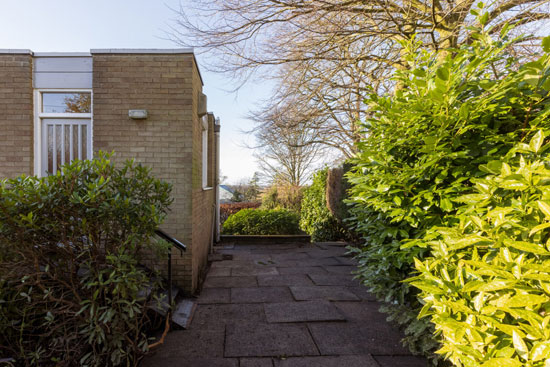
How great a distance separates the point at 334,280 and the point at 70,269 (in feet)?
13.1

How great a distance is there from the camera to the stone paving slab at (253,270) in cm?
547

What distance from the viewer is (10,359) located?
2.44m

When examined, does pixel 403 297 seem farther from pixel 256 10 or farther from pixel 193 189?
pixel 256 10

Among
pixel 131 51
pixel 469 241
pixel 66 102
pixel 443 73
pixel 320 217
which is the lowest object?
pixel 320 217

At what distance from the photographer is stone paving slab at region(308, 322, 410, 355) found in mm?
2936

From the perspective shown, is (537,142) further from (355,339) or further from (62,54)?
(62,54)

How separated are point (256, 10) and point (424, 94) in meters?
4.53

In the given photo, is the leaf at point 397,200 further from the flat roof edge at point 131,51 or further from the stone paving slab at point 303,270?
the flat roof edge at point 131,51

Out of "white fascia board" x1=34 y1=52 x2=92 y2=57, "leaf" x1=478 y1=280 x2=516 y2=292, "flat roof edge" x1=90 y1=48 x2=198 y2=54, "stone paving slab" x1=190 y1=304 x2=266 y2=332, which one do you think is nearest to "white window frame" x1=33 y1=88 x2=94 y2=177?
"white fascia board" x1=34 y1=52 x2=92 y2=57

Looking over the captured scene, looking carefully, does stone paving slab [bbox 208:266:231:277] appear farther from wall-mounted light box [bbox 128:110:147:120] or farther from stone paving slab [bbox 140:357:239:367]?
wall-mounted light box [bbox 128:110:147:120]

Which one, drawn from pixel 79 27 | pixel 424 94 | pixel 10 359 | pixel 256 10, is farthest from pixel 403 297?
pixel 79 27

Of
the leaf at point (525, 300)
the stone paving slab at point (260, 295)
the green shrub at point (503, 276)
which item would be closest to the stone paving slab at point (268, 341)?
the stone paving slab at point (260, 295)

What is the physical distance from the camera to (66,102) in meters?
4.54

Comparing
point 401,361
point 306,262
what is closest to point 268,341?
point 401,361
